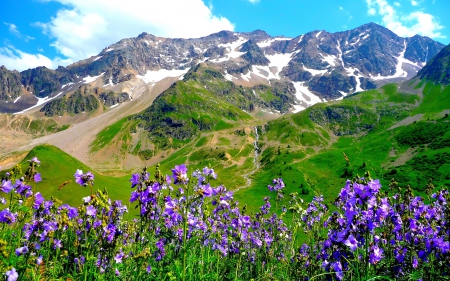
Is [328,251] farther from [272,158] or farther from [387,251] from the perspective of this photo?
[272,158]

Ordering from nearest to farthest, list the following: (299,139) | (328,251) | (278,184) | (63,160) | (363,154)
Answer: (328,251), (278,184), (63,160), (363,154), (299,139)

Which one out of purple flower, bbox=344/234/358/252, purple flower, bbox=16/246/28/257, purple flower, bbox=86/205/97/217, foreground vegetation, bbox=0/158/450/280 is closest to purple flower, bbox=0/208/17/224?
foreground vegetation, bbox=0/158/450/280

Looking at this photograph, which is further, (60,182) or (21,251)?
(60,182)

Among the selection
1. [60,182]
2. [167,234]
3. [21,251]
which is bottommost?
[21,251]

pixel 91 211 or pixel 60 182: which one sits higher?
pixel 60 182

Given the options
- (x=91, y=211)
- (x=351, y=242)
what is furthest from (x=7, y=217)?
(x=351, y=242)

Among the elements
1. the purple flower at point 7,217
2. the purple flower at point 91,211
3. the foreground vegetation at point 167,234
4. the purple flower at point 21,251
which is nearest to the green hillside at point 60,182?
the foreground vegetation at point 167,234

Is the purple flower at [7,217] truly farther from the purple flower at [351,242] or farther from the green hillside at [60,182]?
the green hillside at [60,182]

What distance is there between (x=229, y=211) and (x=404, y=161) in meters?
112

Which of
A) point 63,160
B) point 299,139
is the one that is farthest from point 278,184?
point 299,139

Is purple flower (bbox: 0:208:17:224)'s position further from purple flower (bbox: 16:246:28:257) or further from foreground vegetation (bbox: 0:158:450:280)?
purple flower (bbox: 16:246:28:257)

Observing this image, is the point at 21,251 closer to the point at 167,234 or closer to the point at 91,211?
the point at 91,211

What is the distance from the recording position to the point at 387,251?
7617 mm

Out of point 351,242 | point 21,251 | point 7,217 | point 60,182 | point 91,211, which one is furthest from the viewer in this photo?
point 60,182
